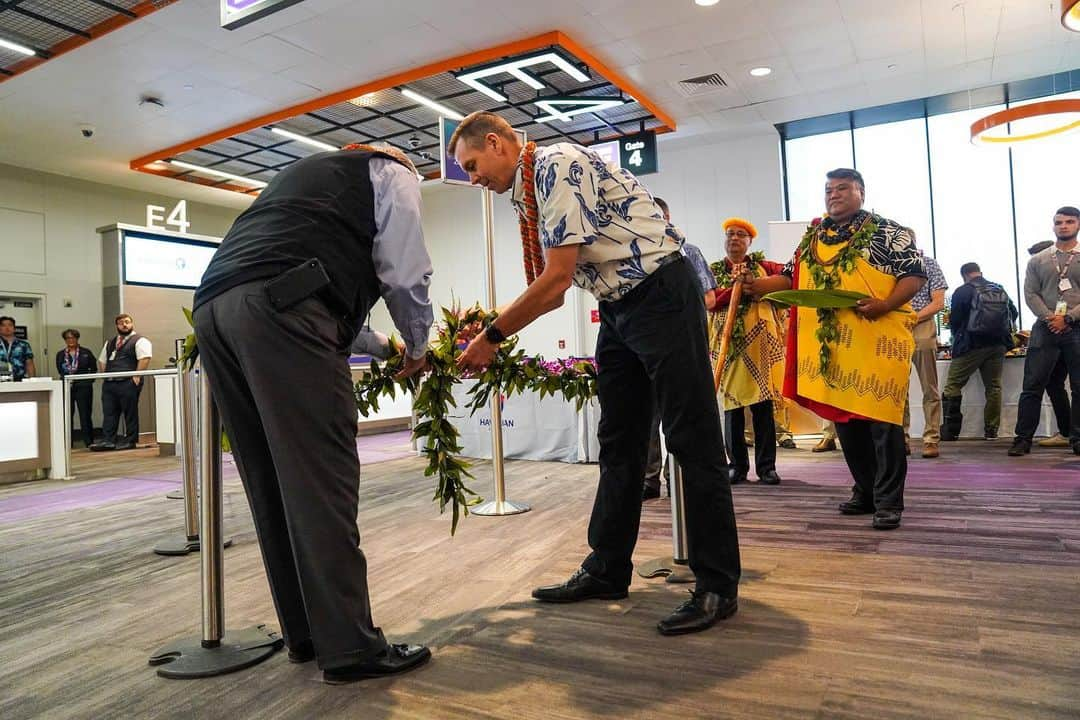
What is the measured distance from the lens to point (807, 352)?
327 centimetres

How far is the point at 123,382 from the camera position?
29.5ft

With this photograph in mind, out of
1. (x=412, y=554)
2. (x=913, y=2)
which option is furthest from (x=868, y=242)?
(x=913, y=2)

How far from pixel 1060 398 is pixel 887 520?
3.62m

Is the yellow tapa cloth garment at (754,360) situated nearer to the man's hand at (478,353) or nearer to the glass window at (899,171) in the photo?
the man's hand at (478,353)

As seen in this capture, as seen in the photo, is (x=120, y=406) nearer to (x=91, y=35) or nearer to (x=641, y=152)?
(x=91, y=35)

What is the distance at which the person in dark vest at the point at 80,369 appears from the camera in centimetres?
926

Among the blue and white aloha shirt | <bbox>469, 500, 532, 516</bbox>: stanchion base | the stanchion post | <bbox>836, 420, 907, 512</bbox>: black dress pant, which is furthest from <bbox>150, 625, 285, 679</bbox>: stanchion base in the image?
<bbox>836, 420, 907, 512</bbox>: black dress pant

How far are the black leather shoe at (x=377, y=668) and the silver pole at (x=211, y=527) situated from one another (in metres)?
0.42

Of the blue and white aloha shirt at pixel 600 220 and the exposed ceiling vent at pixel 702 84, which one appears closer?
the blue and white aloha shirt at pixel 600 220

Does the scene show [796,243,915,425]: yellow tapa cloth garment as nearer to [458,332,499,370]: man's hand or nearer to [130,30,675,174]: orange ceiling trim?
[458,332,499,370]: man's hand

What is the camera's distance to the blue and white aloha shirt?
1.92 meters

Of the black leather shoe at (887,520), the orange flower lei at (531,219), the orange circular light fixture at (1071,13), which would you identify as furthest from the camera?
the orange circular light fixture at (1071,13)

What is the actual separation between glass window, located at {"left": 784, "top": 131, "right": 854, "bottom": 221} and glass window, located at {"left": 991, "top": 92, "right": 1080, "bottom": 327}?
7.26 feet

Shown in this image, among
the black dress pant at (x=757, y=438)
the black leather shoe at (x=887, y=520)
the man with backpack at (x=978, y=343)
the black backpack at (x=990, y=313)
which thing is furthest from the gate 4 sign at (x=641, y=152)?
the black leather shoe at (x=887, y=520)
